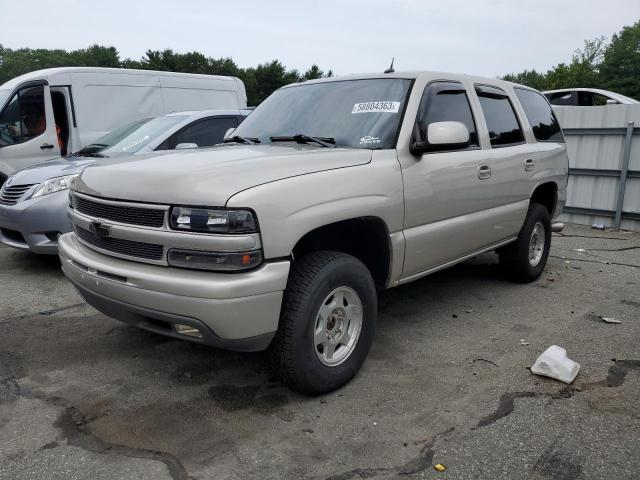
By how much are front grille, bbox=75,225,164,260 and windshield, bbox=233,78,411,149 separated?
1.43 meters

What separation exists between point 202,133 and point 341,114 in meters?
3.40

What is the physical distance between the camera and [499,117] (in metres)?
4.91

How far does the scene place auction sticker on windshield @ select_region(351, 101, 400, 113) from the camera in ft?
12.6

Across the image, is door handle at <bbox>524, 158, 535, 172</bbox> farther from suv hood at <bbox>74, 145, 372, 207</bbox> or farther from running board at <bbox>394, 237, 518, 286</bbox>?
suv hood at <bbox>74, 145, 372, 207</bbox>

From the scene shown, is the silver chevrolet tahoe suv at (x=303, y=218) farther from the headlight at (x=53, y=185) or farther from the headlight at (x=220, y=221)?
the headlight at (x=53, y=185)

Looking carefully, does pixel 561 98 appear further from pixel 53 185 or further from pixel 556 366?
pixel 53 185

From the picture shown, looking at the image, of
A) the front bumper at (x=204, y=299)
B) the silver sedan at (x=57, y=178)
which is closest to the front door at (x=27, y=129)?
the silver sedan at (x=57, y=178)

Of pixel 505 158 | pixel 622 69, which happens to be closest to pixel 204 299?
pixel 505 158

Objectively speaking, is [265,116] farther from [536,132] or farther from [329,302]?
[536,132]

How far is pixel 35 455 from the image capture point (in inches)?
104

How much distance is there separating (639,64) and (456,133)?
2303 inches

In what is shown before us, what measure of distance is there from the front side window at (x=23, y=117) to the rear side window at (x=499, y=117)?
22.7ft

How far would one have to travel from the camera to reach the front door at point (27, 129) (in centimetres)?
838

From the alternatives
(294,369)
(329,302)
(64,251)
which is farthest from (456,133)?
(64,251)
